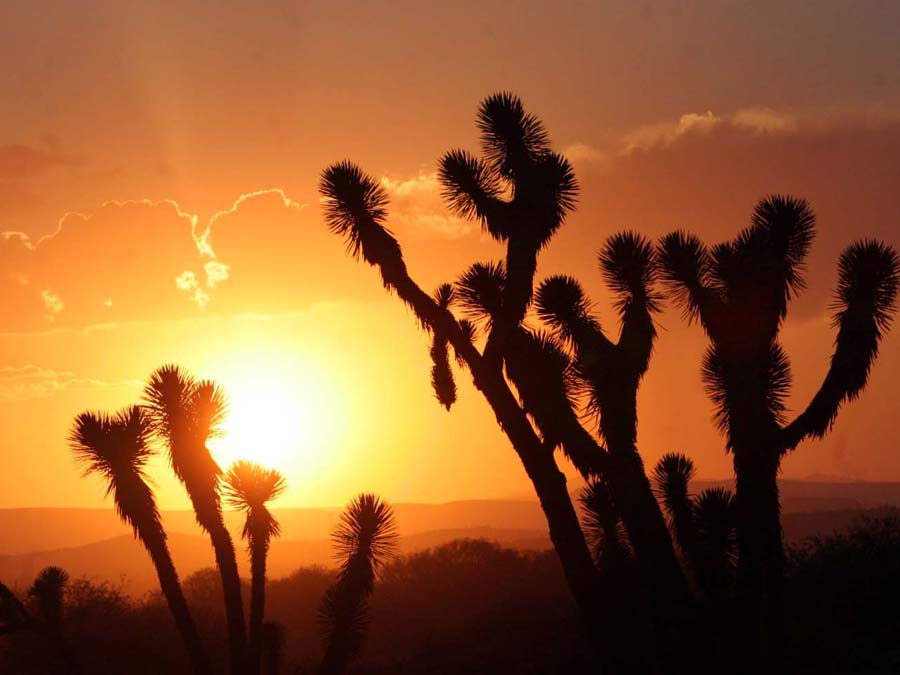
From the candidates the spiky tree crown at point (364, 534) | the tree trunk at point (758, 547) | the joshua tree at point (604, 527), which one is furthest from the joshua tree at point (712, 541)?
the spiky tree crown at point (364, 534)

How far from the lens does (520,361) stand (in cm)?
1286

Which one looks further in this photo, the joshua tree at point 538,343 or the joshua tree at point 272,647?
the joshua tree at point 272,647

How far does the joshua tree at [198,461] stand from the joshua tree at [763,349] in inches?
341

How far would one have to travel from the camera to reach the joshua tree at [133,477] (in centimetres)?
1569

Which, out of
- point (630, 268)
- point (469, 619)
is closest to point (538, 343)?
point (630, 268)

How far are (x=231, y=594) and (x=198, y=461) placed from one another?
244cm

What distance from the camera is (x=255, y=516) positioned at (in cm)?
1664

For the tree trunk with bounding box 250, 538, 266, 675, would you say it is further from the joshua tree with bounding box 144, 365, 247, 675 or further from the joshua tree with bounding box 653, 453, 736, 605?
the joshua tree with bounding box 653, 453, 736, 605

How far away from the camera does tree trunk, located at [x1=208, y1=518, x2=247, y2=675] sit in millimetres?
15703

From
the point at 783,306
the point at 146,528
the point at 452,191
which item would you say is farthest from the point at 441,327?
the point at 146,528

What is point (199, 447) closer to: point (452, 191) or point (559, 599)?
point (452, 191)

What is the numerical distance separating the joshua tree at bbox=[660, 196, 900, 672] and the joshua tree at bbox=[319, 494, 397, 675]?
20.7 ft

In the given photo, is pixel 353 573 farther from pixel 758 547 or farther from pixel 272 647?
pixel 758 547

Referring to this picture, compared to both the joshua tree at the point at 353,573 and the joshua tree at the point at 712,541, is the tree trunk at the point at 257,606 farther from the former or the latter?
the joshua tree at the point at 712,541
